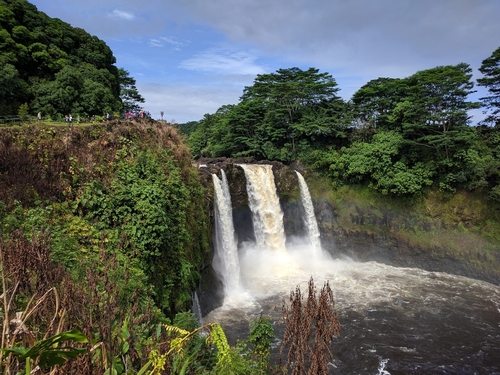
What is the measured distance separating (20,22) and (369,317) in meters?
24.0

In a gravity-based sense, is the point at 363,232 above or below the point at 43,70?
below

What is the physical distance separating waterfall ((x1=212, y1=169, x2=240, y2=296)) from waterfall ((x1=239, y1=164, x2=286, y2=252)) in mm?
2950

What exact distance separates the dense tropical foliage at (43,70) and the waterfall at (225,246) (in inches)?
319

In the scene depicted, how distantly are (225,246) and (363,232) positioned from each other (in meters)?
9.76

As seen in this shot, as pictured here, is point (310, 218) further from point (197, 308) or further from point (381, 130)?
point (197, 308)

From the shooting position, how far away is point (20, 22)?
739 inches

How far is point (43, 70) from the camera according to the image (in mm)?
18891

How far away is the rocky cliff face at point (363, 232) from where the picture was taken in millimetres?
17609

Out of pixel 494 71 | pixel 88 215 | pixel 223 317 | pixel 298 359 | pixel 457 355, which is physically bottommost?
pixel 457 355

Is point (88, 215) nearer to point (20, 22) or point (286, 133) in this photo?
point (20, 22)

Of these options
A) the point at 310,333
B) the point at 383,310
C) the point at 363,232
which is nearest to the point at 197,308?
the point at 383,310

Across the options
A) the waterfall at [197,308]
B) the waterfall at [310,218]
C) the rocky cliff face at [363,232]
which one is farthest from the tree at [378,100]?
the waterfall at [197,308]

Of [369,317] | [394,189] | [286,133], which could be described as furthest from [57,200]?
[286,133]

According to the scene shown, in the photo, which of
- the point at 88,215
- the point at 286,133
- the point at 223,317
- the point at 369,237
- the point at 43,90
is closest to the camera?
the point at 88,215
